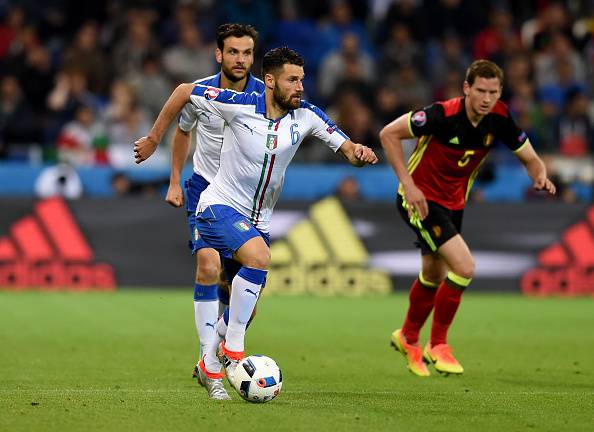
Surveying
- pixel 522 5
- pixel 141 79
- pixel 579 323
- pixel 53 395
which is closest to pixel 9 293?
pixel 141 79

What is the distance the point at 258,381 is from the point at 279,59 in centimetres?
214

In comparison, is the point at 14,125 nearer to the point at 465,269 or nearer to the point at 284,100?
the point at 465,269

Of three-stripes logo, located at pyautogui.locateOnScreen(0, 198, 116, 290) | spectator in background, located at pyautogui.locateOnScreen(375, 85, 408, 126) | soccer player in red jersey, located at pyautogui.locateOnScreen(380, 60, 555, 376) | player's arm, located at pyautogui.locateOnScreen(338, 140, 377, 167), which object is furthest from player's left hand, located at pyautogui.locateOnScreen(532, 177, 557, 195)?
spectator in background, located at pyautogui.locateOnScreen(375, 85, 408, 126)

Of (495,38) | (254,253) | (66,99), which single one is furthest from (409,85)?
(254,253)

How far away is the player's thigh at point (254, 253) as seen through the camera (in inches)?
324

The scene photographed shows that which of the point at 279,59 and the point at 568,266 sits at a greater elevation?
the point at 279,59

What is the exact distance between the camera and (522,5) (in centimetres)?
2388

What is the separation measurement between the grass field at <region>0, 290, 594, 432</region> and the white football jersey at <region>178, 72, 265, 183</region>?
160 centimetres

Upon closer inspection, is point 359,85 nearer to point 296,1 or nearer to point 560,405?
point 296,1

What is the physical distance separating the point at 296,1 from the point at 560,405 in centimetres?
1562

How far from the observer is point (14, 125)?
61.6 ft

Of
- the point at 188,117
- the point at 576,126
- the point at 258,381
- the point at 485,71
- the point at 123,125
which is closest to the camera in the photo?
the point at 258,381

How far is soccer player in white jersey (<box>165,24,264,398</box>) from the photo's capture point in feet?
29.0

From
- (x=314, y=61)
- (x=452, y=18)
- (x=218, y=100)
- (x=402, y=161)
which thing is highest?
(x=452, y=18)
